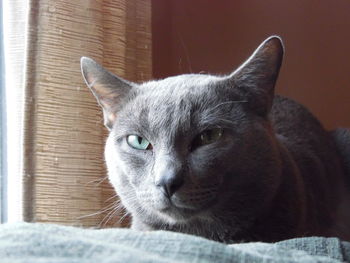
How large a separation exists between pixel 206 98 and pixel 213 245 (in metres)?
0.46

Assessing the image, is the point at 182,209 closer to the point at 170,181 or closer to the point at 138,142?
the point at 170,181

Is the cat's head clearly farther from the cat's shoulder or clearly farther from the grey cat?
the cat's shoulder

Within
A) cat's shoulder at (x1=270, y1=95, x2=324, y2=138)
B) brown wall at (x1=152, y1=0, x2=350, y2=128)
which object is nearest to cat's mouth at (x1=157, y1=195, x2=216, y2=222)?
cat's shoulder at (x1=270, y1=95, x2=324, y2=138)

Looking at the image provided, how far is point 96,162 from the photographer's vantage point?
1.35 metres

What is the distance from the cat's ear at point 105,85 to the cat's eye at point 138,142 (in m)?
0.12

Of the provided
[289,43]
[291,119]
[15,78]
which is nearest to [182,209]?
[15,78]

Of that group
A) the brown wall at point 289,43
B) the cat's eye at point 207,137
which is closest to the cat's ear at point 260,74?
the cat's eye at point 207,137

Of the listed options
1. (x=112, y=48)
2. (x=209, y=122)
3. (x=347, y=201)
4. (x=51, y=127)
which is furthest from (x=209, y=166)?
(x=347, y=201)

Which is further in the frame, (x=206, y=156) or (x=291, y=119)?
(x=291, y=119)

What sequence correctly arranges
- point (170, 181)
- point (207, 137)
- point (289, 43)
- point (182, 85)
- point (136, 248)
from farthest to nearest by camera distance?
point (289, 43) → point (182, 85) → point (207, 137) → point (170, 181) → point (136, 248)

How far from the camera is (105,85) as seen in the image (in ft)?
3.99

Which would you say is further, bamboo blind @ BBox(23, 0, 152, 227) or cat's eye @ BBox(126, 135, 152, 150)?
bamboo blind @ BBox(23, 0, 152, 227)

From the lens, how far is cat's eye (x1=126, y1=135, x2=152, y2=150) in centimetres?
111

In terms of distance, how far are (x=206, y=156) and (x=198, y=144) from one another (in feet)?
0.13
